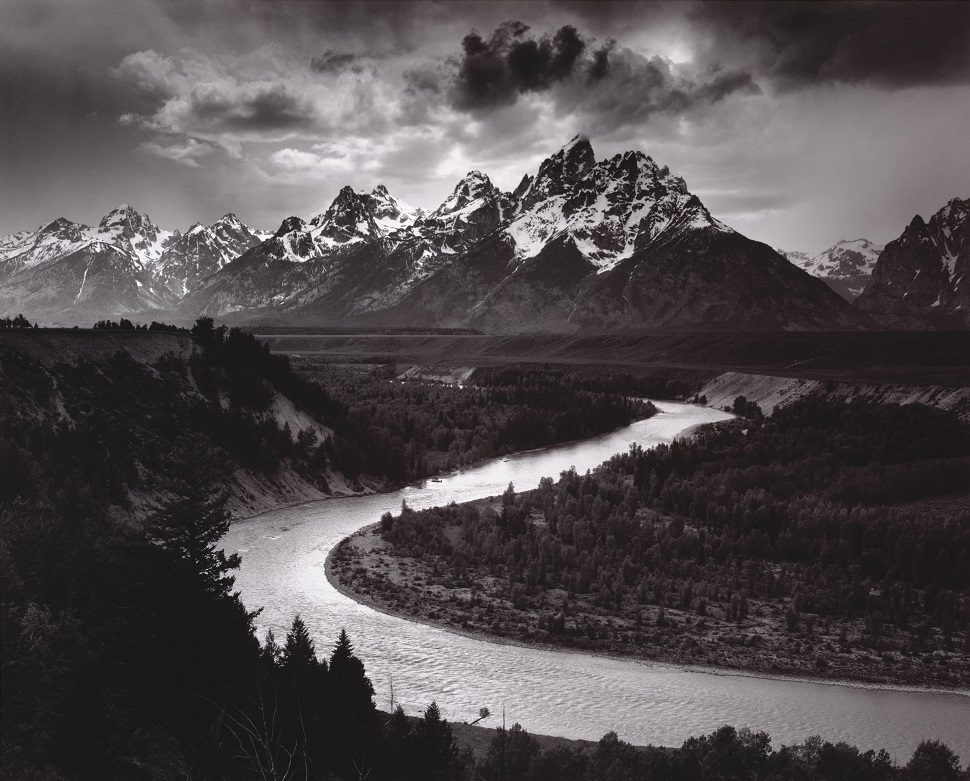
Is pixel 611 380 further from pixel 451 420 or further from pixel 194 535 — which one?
pixel 194 535

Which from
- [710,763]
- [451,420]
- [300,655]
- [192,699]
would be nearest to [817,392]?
[451,420]

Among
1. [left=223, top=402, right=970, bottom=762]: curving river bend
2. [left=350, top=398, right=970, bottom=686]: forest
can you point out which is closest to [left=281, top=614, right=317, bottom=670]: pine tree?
[left=223, top=402, right=970, bottom=762]: curving river bend

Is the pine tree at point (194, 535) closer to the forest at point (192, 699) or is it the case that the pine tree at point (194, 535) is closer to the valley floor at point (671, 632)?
the forest at point (192, 699)

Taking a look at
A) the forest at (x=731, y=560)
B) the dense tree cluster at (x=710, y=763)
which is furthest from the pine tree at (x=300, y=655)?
the forest at (x=731, y=560)

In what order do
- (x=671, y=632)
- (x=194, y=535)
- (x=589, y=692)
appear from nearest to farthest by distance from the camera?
(x=194, y=535), (x=589, y=692), (x=671, y=632)

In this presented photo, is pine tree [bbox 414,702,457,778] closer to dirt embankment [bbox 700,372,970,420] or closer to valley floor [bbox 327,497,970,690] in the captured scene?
valley floor [bbox 327,497,970,690]

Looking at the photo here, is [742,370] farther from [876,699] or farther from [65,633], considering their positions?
[65,633]

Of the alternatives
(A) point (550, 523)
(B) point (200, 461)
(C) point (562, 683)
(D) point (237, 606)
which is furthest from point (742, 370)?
(D) point (237, 606)
